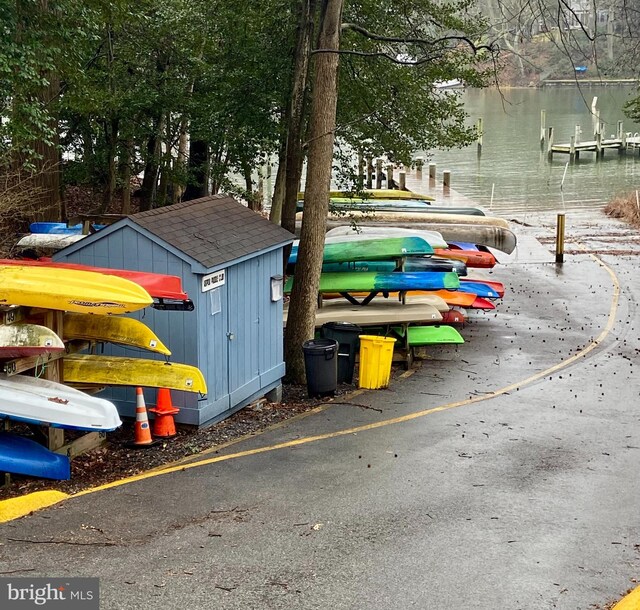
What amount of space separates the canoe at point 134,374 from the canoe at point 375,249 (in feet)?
23.5

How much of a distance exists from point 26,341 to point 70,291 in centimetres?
72

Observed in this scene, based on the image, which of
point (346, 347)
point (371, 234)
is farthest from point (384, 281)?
point (371, 234)

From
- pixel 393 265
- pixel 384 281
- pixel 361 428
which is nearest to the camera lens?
pixel 361 428

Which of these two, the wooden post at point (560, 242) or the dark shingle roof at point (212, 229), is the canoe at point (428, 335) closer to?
the dark shingle roof at point (212, 229)

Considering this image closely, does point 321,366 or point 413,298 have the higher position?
point 413,298

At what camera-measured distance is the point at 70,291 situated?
10047 millimetres

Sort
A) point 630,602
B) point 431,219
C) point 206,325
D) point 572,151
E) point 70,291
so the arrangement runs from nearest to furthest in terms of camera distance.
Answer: point 630,602 → point 70,291 → point 206,325 → point 431,219 → point 572,151

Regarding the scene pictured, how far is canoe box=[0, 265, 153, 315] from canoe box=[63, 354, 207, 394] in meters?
1.03

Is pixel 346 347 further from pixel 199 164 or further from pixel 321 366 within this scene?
pixel 199 164

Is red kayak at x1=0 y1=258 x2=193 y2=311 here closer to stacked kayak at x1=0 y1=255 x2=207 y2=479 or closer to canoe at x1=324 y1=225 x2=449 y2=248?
stacked kayak at x1=0 y1=255 x2=207 y2=479

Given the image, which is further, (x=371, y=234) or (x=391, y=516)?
(x=371, y=234)

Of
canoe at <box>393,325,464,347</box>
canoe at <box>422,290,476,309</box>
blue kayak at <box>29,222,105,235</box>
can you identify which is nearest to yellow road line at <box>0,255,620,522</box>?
canoe at <box>393,325,464,347</box>

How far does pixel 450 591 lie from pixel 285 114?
11669 mm

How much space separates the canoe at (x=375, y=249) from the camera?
58.8 ft
